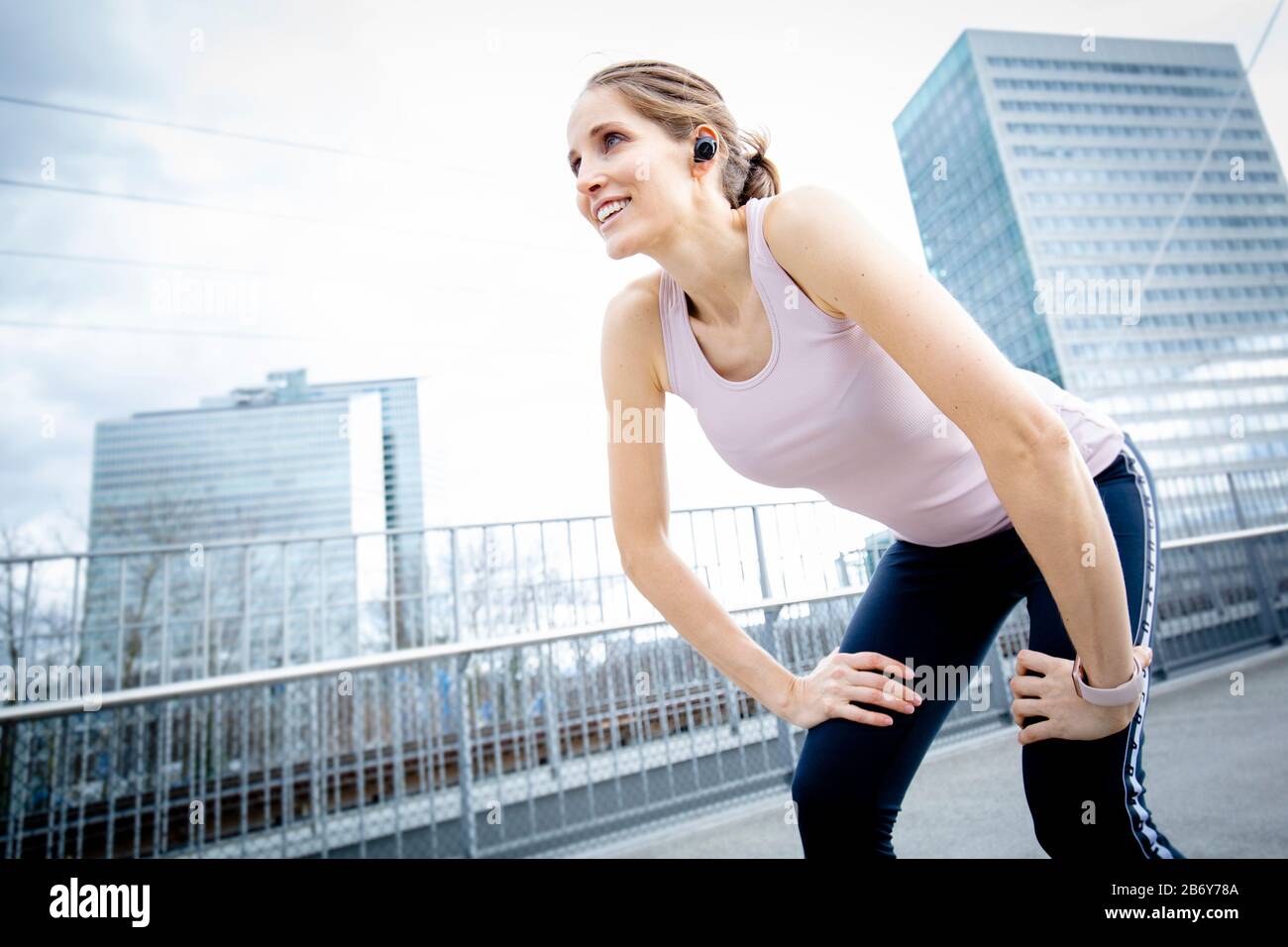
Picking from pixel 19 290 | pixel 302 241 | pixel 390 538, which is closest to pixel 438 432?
pixel 302 241

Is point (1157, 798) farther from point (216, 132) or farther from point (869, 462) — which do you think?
point (216, 132)

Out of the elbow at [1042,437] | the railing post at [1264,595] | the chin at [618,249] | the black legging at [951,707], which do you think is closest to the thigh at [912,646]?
the black legging at [951,707]

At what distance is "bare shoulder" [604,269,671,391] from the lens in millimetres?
816

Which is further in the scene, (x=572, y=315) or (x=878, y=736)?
(x=572, y=315)

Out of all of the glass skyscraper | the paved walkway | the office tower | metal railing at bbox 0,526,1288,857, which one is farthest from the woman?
the office tower

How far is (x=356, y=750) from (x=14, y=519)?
4.98m

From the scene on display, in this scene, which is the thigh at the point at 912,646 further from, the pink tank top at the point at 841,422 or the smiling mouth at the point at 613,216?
the smiling mouth at the point at 613,216

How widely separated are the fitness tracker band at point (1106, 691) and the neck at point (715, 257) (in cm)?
48

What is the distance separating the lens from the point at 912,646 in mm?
742

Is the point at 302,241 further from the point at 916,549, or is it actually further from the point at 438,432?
the point at 916,549

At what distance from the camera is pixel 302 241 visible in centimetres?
922

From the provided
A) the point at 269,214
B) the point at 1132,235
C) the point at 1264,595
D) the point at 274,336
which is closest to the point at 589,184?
the point at 1132,235

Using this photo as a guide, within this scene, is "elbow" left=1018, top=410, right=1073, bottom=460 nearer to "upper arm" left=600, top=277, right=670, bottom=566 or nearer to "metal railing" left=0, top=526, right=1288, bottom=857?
"upper arm" left=600, top=277, right=670, bottom=566

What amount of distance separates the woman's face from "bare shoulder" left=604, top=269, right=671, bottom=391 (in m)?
0.08
